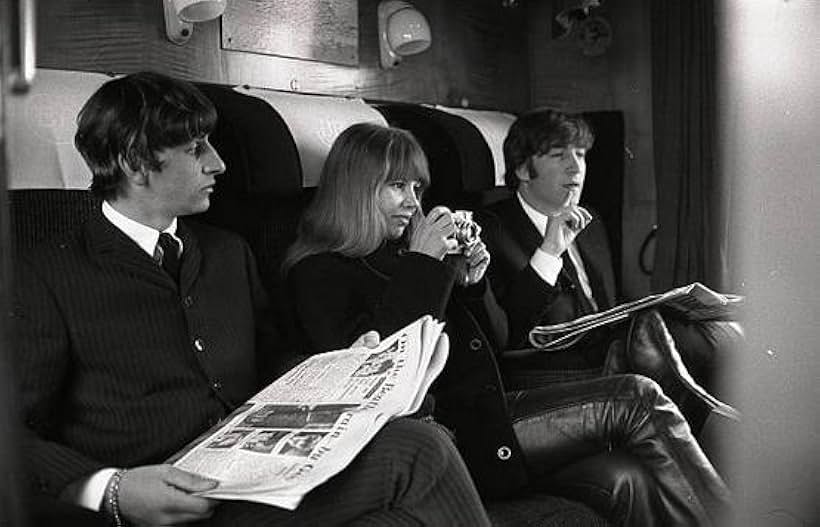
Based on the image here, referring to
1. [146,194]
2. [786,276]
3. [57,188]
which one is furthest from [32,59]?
[57,188]

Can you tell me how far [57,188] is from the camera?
167 cm

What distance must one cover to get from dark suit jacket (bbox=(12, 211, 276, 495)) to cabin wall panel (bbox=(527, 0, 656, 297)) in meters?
1.72

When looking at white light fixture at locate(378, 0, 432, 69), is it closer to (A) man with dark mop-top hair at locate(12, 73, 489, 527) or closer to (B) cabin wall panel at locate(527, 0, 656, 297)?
(B) cabin wall panel at locate(527, 0, 656, 297)

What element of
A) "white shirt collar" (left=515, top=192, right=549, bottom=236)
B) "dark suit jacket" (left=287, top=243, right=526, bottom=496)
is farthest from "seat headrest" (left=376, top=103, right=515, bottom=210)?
"dark suit jacket" (left=287, top=243, right=526, bottom=496)

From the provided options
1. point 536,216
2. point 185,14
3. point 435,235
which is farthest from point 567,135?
point 185,14

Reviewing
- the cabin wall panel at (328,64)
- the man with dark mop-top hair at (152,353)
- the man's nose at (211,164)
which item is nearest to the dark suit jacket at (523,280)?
the cabin wall panel at (328,64)

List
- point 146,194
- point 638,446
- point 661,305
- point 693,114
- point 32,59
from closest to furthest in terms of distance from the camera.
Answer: point 32,59
point 146,194
point 638,446
point 661,305
point 693,114

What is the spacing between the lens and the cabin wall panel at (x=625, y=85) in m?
3.02

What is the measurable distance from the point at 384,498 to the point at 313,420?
144 mm

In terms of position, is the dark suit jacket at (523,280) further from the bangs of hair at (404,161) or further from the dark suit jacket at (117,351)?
the dark suit jacket at (117,351)

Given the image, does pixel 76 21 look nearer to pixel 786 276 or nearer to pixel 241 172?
pixel 241 172

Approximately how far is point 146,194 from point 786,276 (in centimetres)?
108

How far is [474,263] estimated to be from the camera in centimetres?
209

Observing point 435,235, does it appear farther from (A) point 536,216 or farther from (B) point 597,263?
(B) point 597,263
